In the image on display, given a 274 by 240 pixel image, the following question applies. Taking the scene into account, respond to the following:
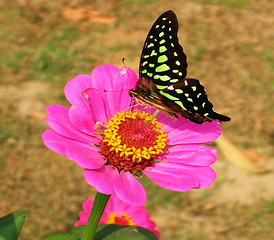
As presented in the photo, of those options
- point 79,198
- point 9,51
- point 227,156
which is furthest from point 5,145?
point 227,156

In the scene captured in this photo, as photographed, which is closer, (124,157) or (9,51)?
(124,157)

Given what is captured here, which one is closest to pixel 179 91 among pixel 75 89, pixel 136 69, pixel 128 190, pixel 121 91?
pixel 121 91

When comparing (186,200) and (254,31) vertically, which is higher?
(254,31)

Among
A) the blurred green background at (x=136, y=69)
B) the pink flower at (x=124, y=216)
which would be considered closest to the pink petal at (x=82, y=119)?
the pink flower at (x=124, y=216)

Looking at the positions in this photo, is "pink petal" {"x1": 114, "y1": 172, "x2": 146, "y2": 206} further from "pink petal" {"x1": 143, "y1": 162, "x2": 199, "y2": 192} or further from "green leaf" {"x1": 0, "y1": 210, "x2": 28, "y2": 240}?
"green leaf" {"x1": 0, "y1": 210, "x2": 28, "y2": 240}

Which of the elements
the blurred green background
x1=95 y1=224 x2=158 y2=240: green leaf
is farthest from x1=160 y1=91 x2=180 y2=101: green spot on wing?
the blurred green background

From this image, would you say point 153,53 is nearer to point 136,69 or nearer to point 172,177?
point 172,177

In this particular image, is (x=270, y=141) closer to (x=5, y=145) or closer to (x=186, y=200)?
(x=186, y=200)
